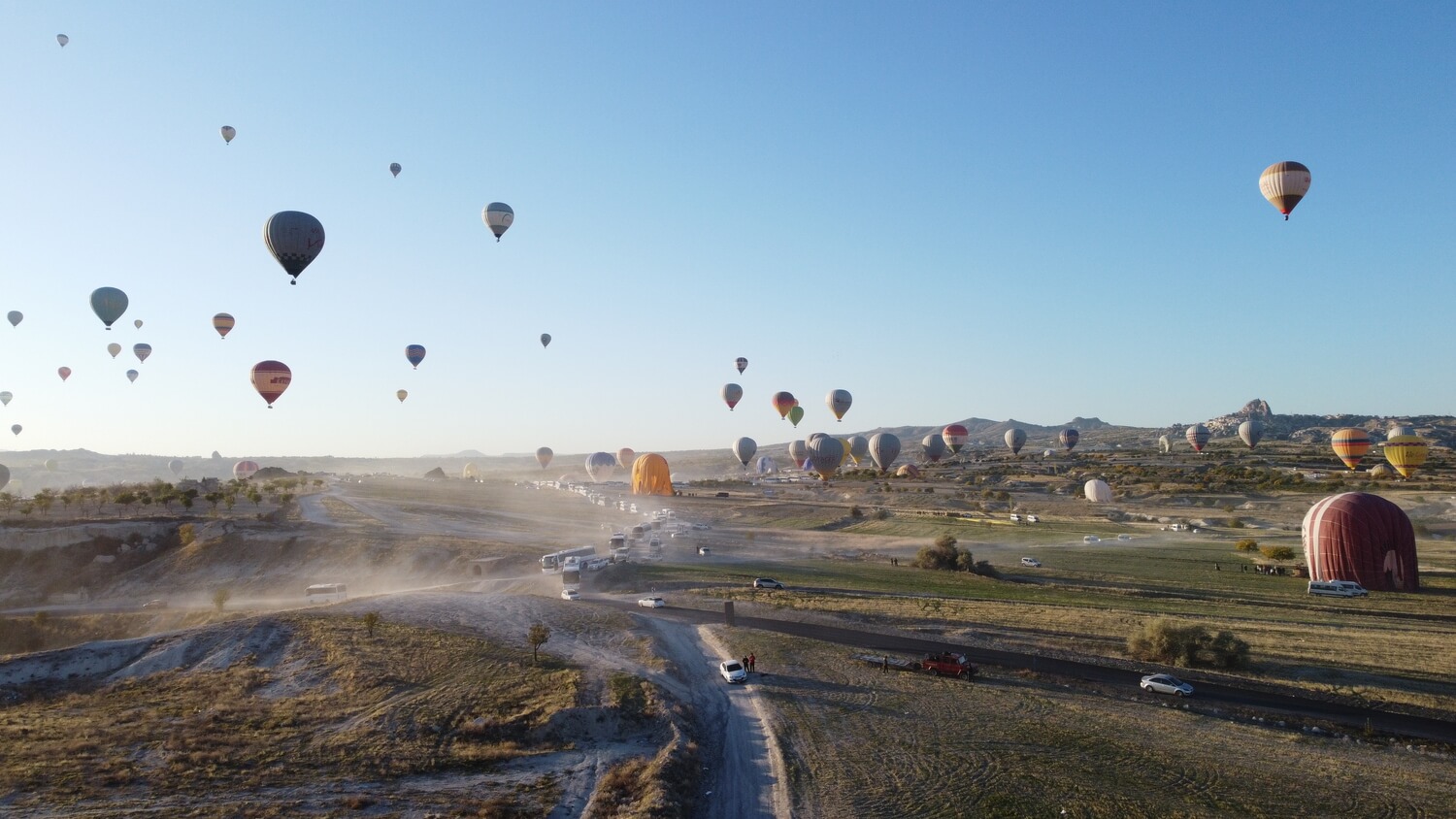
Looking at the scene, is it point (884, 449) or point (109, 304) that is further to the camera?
point (884, 449)

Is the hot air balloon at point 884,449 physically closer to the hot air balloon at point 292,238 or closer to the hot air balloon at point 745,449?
the hot air balloon at point 745,449

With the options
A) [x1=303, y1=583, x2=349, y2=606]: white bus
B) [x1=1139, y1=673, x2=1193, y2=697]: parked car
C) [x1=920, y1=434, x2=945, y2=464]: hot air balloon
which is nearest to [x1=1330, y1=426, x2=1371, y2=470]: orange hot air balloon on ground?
[x1=920, y1=434, x2=945, y2=464]: hot air balloon

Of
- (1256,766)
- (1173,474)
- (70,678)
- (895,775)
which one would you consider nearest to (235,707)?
(70,678)

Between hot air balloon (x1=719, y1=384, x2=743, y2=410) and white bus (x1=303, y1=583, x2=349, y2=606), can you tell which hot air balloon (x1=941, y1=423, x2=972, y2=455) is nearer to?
hot air balloon (x1=719, y1=384, x2=743, y2=410)

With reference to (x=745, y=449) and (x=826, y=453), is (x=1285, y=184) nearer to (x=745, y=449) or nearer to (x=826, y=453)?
(x=826, y=453)

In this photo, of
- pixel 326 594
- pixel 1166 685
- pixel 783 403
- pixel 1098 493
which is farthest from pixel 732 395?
pixel 1166 685

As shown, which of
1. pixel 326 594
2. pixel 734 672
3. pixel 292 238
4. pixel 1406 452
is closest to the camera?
pixel 734 672
